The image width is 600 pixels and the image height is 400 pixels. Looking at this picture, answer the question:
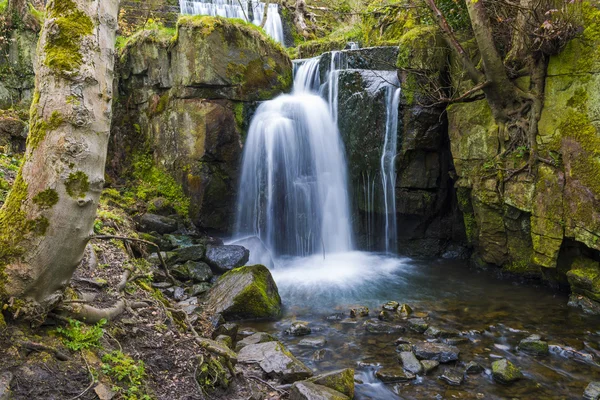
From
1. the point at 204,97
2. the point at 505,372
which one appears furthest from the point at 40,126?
the point at 204,97

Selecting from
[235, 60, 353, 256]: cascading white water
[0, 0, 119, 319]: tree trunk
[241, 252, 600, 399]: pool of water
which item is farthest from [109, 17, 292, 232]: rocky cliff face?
[0, 0, 119, 319]: tree trunk

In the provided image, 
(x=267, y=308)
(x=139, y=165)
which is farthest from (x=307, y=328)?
(x=139, y=165)

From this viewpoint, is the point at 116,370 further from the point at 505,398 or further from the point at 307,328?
the point at 505,398

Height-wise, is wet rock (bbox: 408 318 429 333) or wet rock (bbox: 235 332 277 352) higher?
wet rock (bbox: 235 332 277 352)

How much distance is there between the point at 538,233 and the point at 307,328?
4.57 metres

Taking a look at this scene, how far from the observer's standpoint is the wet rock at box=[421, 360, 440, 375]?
4977mm

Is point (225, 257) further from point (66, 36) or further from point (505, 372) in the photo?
point (66, 36)

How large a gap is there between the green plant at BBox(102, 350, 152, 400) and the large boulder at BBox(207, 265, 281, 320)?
318 centimetres

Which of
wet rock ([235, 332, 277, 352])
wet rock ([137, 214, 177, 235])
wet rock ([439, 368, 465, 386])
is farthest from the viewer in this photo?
wet rock ([137, 214, 177, 235])

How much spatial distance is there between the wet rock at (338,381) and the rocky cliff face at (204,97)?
6786 millimetres

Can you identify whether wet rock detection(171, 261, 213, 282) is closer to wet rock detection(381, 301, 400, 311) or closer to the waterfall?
wet rock detection(381, 301, 400, 311)

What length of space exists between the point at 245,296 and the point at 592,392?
458 cm

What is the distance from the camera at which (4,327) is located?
8.49ft

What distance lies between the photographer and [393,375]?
4871 mm
